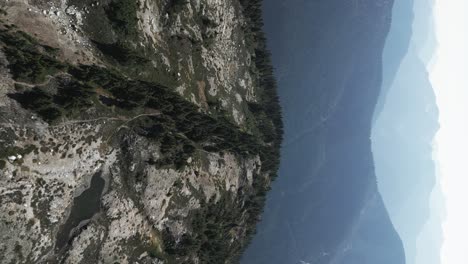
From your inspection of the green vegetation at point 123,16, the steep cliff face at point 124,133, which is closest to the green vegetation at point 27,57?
the steep cliff face at point 124,133

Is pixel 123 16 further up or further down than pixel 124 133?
further up

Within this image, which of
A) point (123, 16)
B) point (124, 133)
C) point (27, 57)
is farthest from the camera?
point (124, 133)

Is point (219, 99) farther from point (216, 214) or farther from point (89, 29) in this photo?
point (89, 29)

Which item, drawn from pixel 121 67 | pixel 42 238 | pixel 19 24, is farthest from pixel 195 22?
pixel 42 238

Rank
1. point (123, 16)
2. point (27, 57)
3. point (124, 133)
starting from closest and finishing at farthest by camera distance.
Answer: point (27, 57) → point (123, 16) → point (124, 133)

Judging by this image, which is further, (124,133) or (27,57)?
(124,133)

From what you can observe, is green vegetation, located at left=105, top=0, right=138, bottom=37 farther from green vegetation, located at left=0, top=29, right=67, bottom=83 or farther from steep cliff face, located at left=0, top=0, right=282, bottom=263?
green vegetation, located at left=0, top=29, right=67, bottom=83

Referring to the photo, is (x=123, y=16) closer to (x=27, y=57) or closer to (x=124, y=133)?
(x=124, y=133)

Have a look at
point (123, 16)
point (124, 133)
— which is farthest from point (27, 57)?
point (124, 133)

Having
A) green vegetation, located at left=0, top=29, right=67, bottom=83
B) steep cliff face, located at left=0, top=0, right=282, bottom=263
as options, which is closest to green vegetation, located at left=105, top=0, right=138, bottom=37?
steep cliff face, located at left=0, top=0, right=282, bottom=263
